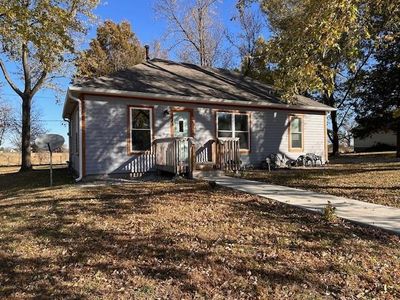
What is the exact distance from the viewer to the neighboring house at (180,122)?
41.9ft

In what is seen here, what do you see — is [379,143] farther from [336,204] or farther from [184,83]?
[336,204]

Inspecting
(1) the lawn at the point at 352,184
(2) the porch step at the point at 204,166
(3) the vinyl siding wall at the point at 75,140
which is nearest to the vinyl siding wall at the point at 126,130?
(2) the porch step at the point at 204,166

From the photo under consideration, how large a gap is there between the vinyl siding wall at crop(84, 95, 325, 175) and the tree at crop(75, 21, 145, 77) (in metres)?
22.7

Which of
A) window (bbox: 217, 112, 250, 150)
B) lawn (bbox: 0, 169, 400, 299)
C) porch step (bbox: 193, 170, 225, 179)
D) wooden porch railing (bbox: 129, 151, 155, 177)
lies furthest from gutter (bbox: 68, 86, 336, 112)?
lawn (bbox: 0, 169, 400, 299)

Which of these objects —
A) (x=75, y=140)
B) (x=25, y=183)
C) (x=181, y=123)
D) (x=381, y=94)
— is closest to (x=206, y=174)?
(x=181, y=123)

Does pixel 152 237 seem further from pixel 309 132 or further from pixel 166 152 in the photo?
pixel 309 132

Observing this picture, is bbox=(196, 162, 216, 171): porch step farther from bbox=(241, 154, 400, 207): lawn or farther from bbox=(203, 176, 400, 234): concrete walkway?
bbox=(203, 176, 400, 234): concrete walkway

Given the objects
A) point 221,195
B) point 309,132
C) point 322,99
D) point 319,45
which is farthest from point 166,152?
point 322,99

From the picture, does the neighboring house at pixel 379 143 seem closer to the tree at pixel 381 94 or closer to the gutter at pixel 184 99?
the tree at pixel 381 94

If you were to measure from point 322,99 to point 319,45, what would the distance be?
84.1 ft

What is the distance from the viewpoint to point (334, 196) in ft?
29.0

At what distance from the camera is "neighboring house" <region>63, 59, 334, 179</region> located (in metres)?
12.8

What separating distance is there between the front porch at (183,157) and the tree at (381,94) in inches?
550

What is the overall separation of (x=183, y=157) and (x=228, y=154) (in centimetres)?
180
